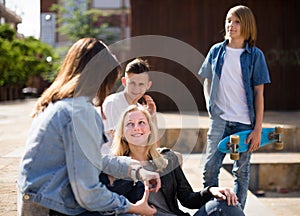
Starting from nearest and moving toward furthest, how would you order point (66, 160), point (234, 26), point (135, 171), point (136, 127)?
point (66, 160) → point (135, 171) → point (136, 127) → point (234, 26)

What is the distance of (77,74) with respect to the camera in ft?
5.52

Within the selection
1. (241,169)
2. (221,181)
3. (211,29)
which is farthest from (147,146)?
(211,29)

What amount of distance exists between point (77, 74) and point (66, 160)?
1.00 ft

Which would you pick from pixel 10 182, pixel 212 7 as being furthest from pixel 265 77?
pixel 212 7

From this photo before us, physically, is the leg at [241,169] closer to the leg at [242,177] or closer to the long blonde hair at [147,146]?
the leg at [242,177]

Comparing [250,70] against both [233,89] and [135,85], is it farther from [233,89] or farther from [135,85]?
[135,85]

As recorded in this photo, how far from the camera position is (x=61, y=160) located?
1.63 m

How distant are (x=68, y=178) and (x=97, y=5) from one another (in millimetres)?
27535

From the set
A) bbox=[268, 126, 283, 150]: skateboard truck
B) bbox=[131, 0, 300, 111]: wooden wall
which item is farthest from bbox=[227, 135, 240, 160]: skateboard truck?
bbox=[131, 0, 300, 111]: wooden wall

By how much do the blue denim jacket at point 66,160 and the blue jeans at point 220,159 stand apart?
124 cm

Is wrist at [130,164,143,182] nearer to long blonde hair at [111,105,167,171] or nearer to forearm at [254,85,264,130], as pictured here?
long blonde hair at [111,105,167,171]


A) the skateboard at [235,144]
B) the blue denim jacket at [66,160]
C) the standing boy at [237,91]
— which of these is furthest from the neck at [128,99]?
the blue denim jacket at [66,160]

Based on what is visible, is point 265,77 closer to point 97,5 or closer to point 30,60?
point 30,60

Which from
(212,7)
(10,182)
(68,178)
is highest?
(212,7)
